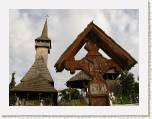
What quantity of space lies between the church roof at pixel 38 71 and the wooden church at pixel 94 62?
0.07 m

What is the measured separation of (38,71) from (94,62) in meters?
0.34

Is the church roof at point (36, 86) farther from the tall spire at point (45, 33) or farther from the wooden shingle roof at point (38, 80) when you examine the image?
the tall spire at point (45, 33)

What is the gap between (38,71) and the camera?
2.45 m

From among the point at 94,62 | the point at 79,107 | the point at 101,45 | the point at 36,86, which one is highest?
the point at 101,45

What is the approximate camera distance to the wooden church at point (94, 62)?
7.98ft

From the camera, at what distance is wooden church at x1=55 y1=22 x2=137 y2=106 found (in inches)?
95.8

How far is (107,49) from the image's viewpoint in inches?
98.7

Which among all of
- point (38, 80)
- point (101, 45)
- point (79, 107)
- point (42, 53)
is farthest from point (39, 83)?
point (101, 45)

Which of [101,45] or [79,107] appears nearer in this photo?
[79,107]

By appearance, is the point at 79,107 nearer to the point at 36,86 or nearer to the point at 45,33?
the point at 36,86

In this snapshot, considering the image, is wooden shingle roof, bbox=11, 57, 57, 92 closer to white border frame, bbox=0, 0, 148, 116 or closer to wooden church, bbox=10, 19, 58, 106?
wooden church, bbox=10, 19, 58, 106

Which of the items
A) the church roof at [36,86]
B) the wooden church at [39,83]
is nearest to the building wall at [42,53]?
the wooden church at [39,83]
